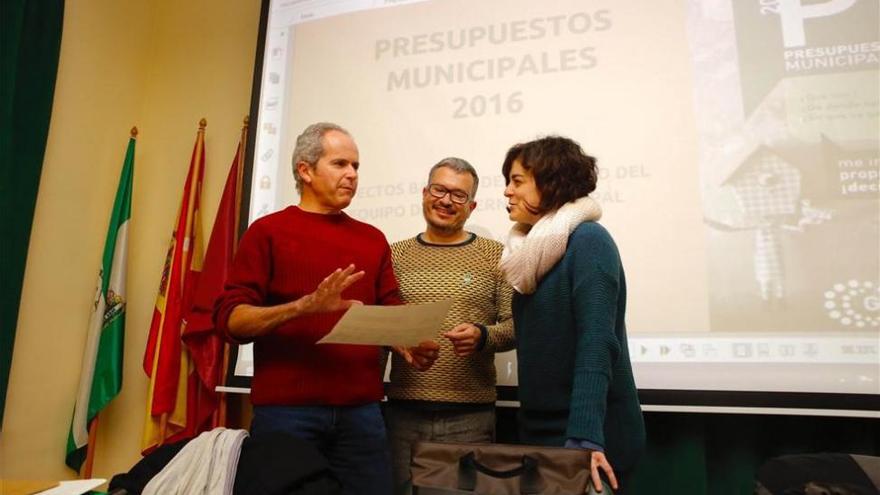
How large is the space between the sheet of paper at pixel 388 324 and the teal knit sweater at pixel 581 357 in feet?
0.73

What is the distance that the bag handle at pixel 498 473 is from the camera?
1010 mm

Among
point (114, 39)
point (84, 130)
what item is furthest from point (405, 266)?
point (114, 39)

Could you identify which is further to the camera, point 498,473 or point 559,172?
point 559,172

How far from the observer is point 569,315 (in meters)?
1.22

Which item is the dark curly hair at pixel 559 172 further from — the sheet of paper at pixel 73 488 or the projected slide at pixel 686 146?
the sheet of paper at pixel 73 488

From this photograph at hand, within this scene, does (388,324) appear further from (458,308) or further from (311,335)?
(458,308)

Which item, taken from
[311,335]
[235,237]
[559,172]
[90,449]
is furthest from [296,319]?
[90,449]

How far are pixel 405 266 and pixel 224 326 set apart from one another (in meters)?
0.62

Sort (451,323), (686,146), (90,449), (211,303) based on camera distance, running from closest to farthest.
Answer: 1. (451,323)
2. (686,146)
3. (211,303)
4. (90,449)

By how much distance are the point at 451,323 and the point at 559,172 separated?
60 centimetres

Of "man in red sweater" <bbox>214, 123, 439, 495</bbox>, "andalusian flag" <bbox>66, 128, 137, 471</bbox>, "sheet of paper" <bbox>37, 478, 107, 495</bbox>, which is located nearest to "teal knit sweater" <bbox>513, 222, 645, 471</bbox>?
"man in red sweater" <bbox>214, 123, 439, 495</bbox>

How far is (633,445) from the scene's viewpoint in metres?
1.18

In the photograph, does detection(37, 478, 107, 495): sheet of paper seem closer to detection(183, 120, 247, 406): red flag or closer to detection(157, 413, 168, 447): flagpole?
detection(183, 120, 247, 406): red flag

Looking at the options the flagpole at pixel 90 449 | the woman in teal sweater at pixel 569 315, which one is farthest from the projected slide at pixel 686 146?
the flagpole at pixel 90 449
